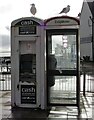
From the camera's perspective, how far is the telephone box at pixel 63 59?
9.18 metres

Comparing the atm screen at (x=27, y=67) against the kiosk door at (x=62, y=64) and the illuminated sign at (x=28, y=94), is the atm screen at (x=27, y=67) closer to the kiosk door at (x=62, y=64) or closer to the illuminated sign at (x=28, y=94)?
the illuminated sign at (x=28, y=94)

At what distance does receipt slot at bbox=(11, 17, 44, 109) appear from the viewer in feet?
30.0

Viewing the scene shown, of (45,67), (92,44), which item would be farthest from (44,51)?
(92,44)

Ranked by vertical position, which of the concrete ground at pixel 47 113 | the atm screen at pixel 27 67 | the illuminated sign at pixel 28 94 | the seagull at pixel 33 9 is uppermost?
the seagull at pixel 33 9

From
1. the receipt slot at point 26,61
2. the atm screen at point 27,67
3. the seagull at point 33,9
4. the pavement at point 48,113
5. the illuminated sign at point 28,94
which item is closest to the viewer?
the pavement at point 48,113

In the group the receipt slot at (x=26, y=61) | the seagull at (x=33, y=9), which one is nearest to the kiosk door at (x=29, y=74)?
the receipt slot at (x=26, y=61)

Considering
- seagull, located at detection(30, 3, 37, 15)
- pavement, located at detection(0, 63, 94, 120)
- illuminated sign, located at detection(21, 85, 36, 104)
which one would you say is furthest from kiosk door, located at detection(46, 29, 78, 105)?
seagull, located at detection(30, 3, 37, 15)

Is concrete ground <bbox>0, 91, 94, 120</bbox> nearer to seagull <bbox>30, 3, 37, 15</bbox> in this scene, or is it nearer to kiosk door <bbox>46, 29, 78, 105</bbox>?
kiosk door <bbox>46, 29, 78, 105</bbox>

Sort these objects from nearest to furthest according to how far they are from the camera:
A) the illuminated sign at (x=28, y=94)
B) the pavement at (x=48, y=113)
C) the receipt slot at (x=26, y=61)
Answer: the pavement at (x=48, y=113) → the receipt slot at (x=26, y=61) → the illuminated sign at (x=28, y=94)

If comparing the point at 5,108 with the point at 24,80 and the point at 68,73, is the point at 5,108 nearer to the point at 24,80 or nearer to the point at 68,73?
the point at 24,80

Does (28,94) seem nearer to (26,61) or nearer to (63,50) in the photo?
(26,61)

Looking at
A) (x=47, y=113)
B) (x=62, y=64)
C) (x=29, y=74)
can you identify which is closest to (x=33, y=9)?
(x=62, y=64)

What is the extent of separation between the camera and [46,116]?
831cm

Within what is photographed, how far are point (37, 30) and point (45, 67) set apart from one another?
1172 millimetres
